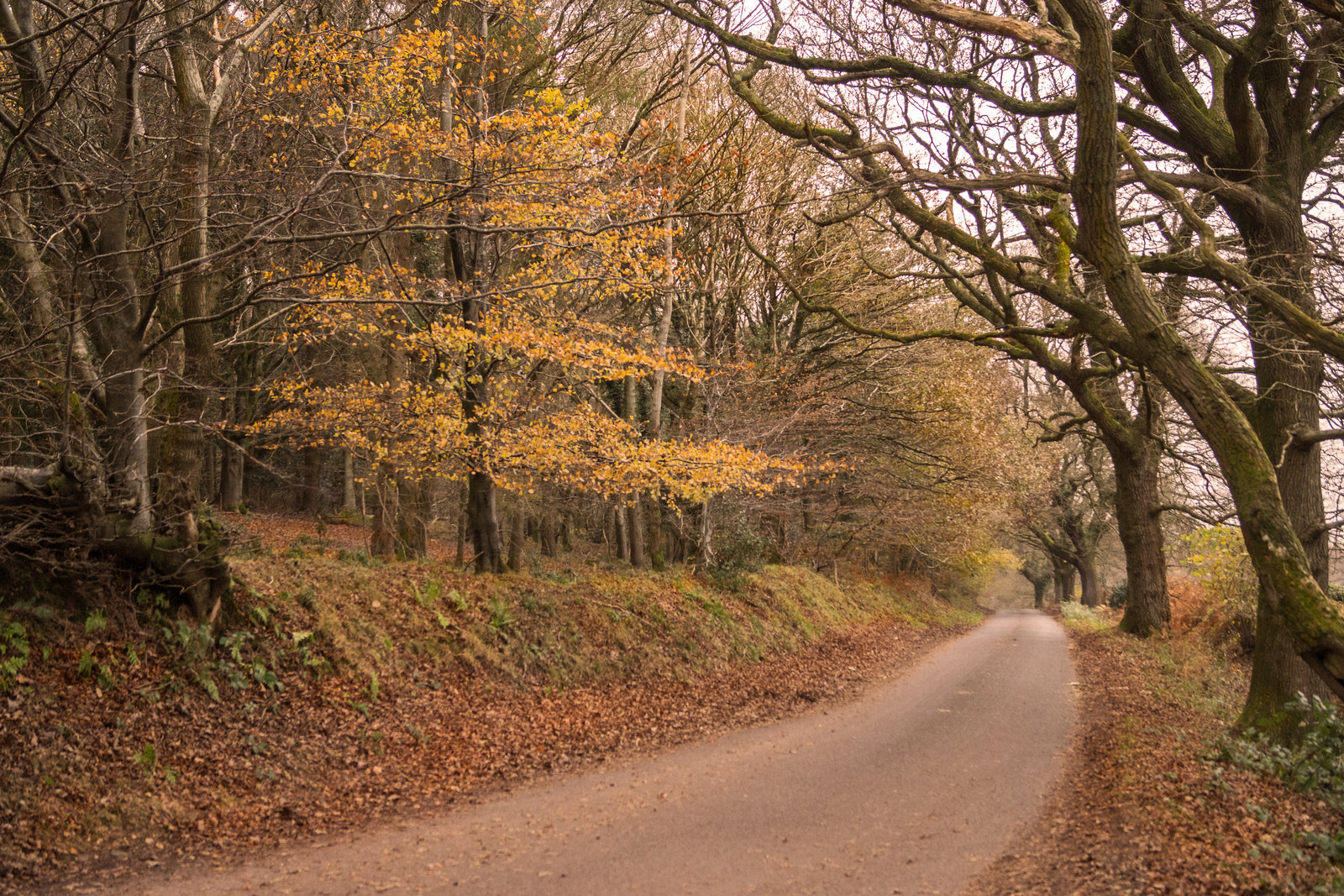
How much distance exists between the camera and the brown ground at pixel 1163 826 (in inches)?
199

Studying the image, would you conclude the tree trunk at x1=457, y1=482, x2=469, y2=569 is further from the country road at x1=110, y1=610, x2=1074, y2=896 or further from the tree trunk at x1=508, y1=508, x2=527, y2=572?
the country road at x1=110, y1=610, x2=1074, y2=896

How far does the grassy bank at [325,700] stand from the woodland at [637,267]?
0.59m

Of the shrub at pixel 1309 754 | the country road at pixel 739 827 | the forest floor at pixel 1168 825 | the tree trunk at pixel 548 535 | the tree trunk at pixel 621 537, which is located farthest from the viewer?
the tree trunk at pixel 548 535

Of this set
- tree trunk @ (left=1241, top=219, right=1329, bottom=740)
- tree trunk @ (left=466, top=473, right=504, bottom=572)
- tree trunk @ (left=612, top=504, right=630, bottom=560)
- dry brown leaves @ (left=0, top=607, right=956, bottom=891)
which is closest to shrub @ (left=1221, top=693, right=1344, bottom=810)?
tree trunk @ (left=1241, top=219, right=1329, bottom=740)

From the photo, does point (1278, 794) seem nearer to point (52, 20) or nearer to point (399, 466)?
point (399, 466)

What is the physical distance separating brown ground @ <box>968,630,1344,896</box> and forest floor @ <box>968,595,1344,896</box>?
A: 1 centimetres

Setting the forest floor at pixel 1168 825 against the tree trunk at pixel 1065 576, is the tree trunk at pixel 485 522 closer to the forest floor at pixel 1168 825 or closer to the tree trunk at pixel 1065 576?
the forest floor at pixel 1168 825

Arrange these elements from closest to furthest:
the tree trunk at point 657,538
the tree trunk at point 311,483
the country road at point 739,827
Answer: the country road at point 739,827 → the tree trunk at point 657,538 → the tree trunk at point 311,483

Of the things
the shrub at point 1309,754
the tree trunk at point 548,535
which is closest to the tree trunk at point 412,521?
the tree trunk at point 548,535

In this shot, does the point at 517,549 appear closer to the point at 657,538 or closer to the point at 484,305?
the point at 484,305

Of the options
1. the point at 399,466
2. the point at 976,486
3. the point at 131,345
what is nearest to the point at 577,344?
the point at 399,466

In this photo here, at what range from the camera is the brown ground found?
5047mm

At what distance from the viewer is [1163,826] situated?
589 cm

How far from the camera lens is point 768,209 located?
1792cm
